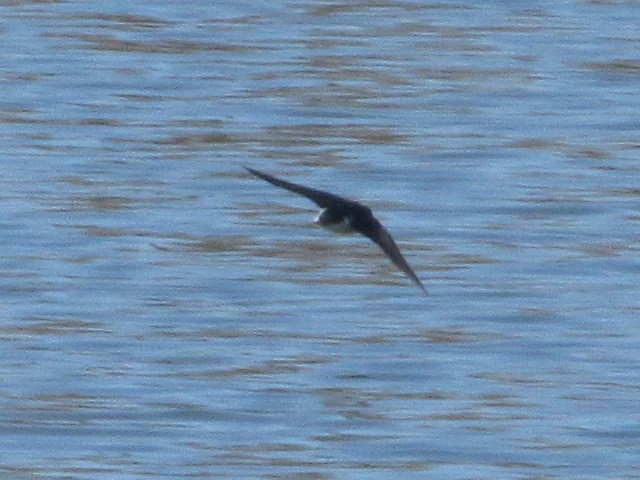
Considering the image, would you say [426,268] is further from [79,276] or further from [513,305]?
[79,276]

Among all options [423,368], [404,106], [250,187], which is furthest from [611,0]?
[423,368]

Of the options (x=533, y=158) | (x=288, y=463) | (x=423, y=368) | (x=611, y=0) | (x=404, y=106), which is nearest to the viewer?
(x=288, y=463)

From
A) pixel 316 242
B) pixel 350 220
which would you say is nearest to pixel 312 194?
pixel 350 220

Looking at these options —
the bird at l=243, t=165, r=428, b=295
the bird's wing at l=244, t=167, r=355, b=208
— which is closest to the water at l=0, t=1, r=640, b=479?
the bird at l=243, t=165, r=428, b=295

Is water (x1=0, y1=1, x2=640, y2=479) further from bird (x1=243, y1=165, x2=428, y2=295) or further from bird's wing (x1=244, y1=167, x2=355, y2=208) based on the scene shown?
bird's wing (x1=244, y1=167, x2=355, y2=208)

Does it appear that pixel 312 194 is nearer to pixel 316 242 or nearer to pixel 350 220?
pixel 350 220

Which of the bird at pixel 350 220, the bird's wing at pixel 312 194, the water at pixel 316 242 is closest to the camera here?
the bird's wing at pixel 312 194

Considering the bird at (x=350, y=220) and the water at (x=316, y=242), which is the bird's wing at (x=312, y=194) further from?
the water at (x=316, y=242)

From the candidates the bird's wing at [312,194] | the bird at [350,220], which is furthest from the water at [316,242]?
the bird's wing at [312,194]
